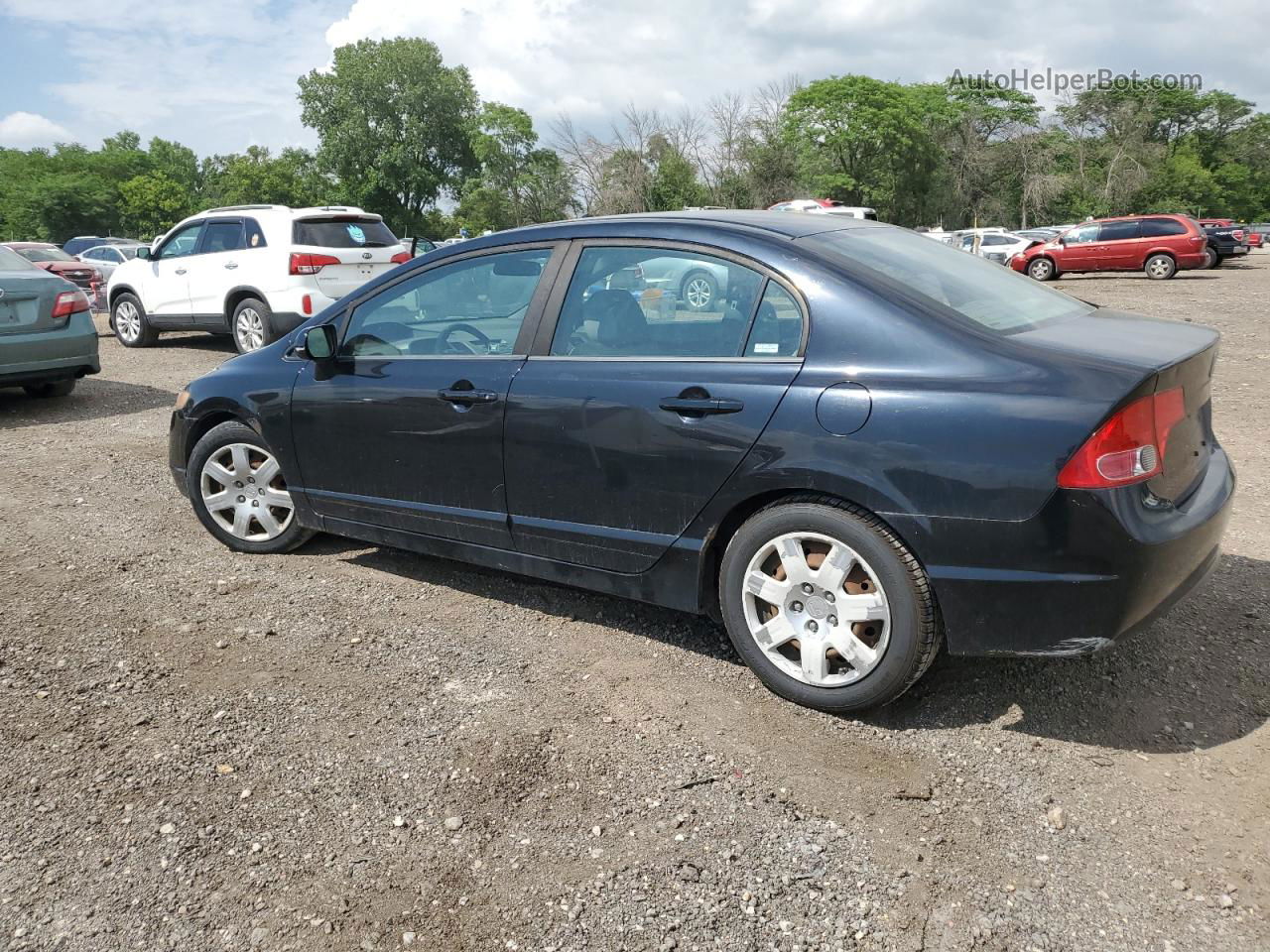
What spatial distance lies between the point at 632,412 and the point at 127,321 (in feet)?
40.4

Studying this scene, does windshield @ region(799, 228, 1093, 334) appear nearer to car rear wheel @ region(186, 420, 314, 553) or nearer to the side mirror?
the side mirror

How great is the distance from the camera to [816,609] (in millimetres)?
3264

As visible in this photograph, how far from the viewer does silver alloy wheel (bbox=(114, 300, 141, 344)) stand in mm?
13461

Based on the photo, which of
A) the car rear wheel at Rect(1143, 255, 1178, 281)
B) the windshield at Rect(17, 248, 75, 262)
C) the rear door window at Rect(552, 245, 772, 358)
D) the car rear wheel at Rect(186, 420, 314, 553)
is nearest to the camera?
the rear door window at Rect(552, 245, 772, 358)

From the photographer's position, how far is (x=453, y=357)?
13.5 ft

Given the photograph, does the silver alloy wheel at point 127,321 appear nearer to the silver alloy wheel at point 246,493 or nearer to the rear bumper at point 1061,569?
the silver alloy wheel at point 246,493

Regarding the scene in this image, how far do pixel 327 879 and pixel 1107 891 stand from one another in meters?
1.95

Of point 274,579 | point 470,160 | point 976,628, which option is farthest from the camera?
point 470,160

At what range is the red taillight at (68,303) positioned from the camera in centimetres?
887

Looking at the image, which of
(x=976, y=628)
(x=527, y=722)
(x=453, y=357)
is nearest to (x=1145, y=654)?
(x=976, y=628)

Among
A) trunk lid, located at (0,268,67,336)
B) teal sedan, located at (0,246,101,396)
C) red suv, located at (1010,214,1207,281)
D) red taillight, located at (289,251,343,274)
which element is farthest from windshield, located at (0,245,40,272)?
red suv, located at (1010,214,1207,281)

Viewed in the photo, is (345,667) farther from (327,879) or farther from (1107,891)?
(1107,891)

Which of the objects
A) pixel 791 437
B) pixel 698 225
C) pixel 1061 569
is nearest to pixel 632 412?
pixel 791 437

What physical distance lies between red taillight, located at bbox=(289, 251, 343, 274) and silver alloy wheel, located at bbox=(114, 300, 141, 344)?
337cm
